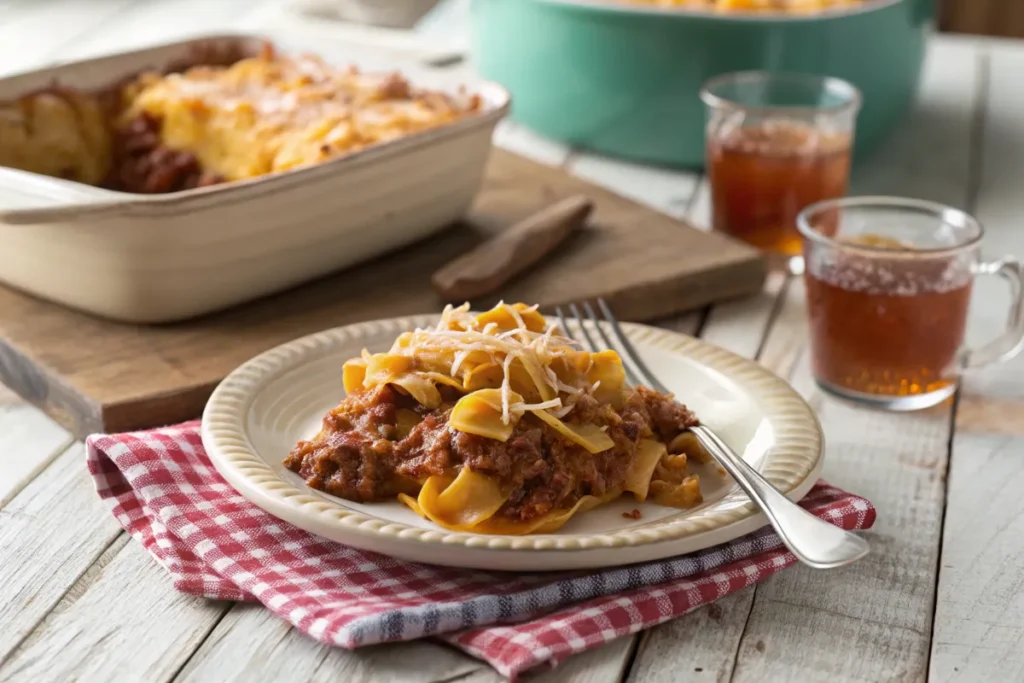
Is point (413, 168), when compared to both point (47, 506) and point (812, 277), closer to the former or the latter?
point (812, 277)

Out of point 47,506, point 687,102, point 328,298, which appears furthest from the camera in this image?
point 687,102

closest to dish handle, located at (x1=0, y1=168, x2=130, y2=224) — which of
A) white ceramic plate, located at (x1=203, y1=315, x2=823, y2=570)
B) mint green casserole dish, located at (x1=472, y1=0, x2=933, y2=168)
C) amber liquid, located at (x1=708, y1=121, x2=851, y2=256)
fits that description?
white ceramic plate, located at (x1=203, y1=315, x2=823, y2=570)

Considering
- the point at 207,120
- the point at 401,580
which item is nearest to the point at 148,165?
the point at 207,120

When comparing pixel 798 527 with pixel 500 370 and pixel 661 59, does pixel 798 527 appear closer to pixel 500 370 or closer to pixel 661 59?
pixel 500 370

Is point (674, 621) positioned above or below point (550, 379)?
below

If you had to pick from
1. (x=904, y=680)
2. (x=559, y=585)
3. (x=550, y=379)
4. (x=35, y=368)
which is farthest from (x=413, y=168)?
(x=904, y=680)

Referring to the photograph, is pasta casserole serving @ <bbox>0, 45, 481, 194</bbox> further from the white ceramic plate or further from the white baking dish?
the white ceramic plate

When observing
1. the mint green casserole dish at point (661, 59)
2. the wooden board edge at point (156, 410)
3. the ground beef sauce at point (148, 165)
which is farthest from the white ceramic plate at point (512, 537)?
the mint green casserole dish at point (661, 59)

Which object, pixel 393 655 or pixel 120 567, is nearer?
pixel 393 655
